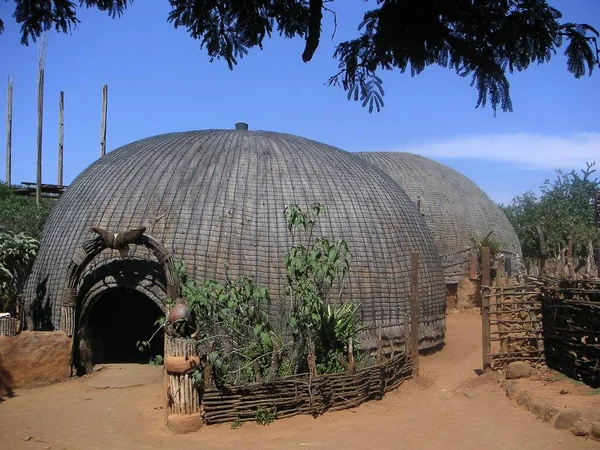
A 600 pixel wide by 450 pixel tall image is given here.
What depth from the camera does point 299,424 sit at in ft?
24.5

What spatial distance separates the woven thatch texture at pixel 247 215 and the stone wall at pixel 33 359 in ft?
3.29

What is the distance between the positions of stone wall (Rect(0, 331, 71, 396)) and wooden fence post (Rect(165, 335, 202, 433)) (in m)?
3.27

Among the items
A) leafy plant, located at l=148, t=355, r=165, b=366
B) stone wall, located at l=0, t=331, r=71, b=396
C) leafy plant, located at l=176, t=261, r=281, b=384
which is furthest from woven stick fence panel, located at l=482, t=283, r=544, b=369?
stone wall, located at l=0, t=331, r=71, b=396

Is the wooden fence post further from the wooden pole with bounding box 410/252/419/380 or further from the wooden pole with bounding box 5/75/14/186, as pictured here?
the wooden pole with bounding box 5/75/14/186

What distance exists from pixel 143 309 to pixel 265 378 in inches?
220

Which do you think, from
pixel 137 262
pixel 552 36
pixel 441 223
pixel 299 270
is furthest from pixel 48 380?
pixel 441 223

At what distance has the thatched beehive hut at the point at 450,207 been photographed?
20297 millimetres

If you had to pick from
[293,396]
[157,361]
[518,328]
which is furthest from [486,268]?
[157,361]

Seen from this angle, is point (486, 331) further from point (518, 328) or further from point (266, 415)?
point (266, 415)

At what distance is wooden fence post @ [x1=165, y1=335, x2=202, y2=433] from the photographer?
7230 mm

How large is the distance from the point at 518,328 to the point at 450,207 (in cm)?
1096

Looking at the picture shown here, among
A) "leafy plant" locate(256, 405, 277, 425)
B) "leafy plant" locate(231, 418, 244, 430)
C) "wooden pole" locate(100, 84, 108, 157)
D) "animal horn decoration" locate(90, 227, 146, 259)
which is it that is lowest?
"leafy plant" locate(231, 418, 244, 430)

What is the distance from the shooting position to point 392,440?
689 centimetres

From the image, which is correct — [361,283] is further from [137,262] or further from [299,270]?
[137,262]
